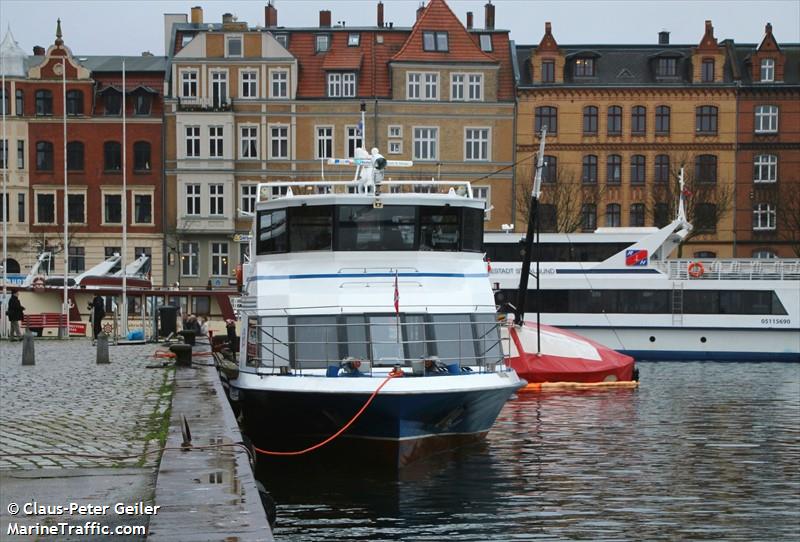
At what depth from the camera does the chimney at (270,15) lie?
75.3 metres

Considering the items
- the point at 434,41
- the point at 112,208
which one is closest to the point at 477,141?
the point at 434,41

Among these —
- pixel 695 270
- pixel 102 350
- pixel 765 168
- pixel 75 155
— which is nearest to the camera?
pixel 102 350

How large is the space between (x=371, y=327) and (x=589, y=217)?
5027 cm

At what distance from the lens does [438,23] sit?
7000 centimetres

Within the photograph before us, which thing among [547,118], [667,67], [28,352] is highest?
[667,67]

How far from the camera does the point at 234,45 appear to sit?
68.4 m

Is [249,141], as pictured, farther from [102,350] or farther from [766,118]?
[102,350]

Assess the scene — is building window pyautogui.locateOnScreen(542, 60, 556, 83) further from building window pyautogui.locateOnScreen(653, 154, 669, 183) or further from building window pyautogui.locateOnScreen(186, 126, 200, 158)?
building window pyautogui.locateOnScreen(186, 126, 200, 158)

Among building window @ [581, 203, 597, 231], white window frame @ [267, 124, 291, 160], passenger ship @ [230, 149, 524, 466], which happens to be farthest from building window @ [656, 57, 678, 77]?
passenger ship @ [230, 149, 524, 466]

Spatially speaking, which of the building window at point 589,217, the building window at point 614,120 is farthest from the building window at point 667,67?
the building window at point 589,217

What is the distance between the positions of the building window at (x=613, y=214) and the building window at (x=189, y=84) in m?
23.4

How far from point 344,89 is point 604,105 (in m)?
14.3

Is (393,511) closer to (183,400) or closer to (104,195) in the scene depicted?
(183,400)

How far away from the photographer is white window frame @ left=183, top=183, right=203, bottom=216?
226 feet
